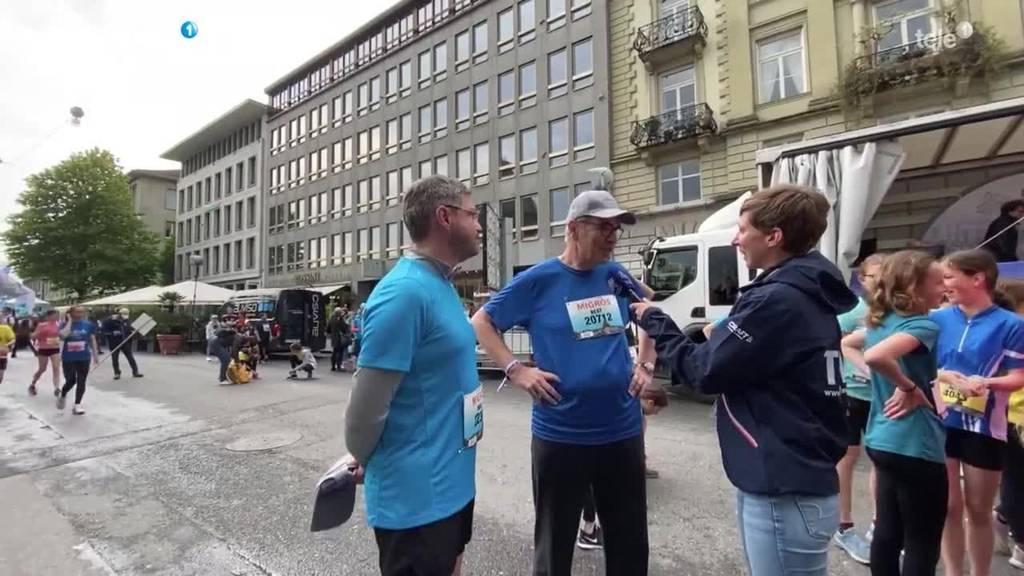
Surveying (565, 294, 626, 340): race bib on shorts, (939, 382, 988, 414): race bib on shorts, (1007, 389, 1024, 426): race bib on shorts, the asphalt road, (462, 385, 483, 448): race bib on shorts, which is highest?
(565, 294, 626, 340): race bib on shorts

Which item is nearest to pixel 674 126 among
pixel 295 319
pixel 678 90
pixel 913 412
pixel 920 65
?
pixel 678 90

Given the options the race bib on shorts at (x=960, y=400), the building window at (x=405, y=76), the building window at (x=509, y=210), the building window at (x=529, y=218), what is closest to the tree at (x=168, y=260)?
the building window at (x=405, y=76)

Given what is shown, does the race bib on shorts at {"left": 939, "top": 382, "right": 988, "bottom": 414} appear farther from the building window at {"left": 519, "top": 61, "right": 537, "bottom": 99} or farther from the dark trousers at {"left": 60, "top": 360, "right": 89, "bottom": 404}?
the building window at {"left": 519, "top": 61, "right": 537, "bottom": 99}

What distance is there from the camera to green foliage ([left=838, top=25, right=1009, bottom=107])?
45.1ft

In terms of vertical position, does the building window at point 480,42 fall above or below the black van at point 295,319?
above

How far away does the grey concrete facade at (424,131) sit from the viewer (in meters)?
23.9

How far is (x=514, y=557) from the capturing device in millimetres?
3299

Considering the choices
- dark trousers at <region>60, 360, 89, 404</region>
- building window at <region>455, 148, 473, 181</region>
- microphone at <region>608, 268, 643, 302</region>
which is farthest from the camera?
building window at <region>455, 148, 473, 181</region>

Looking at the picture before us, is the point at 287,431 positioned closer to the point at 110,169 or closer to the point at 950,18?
the point at 950,18

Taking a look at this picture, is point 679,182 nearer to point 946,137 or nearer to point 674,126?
point 674,126

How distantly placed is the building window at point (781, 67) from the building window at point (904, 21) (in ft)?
7.09

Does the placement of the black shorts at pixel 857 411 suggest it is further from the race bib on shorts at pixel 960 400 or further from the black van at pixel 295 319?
the black van at pixel 295 319

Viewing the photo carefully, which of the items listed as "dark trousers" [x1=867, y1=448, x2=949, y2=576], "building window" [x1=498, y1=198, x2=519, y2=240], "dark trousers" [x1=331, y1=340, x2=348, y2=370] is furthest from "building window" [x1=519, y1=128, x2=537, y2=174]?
"dark trousers" [x1=867, y1=448, x2=949, y2=576]

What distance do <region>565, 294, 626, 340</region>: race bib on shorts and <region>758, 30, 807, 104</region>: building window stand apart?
721 inches
